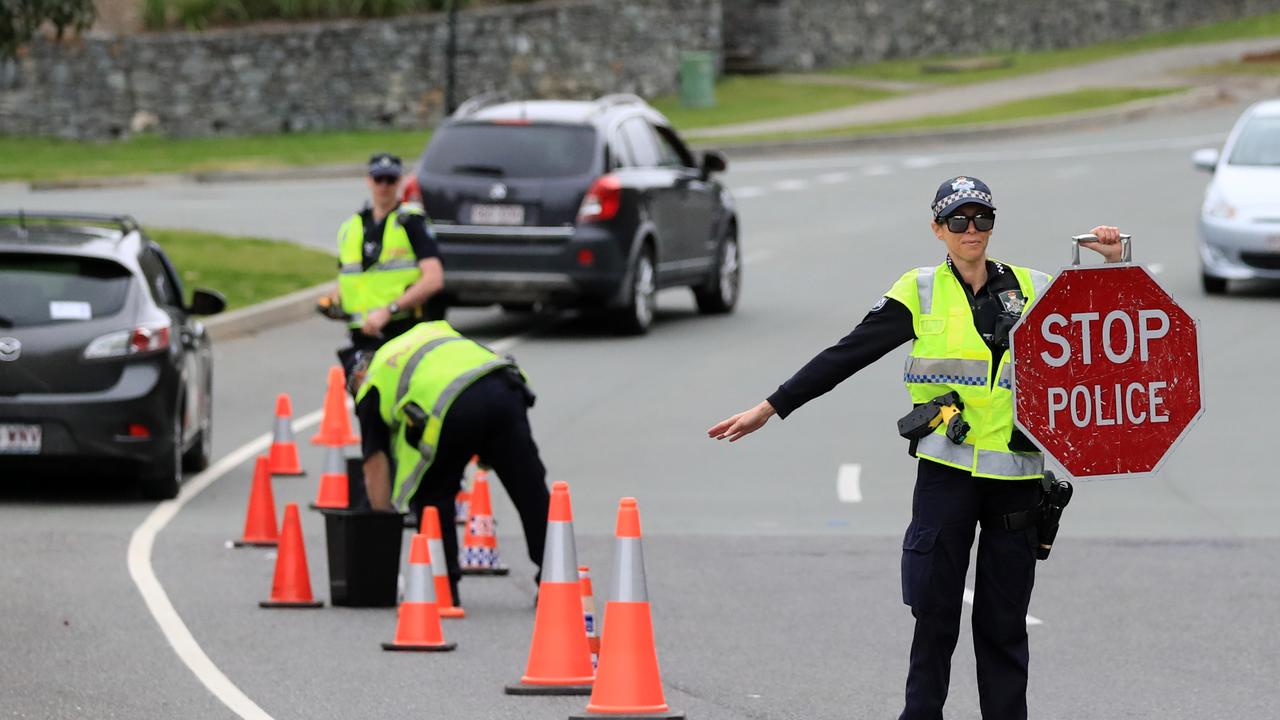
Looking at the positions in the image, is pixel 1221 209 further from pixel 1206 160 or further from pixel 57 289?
pixel 57 289

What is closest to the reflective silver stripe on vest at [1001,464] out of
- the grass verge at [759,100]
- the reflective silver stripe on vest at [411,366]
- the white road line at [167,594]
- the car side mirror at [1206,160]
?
the white road line at [167,594]

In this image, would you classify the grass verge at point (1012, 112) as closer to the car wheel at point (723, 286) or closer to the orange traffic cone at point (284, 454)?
the car wheel at point (723, 286)

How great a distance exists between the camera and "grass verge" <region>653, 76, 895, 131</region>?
146 ft

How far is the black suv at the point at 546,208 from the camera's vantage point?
19.7 metres

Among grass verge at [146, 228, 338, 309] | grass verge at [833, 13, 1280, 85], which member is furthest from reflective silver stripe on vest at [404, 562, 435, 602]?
grass verge at [833, 13, 1280, 85]

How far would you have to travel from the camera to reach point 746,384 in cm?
1761

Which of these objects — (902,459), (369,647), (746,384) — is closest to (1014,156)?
(746,384)

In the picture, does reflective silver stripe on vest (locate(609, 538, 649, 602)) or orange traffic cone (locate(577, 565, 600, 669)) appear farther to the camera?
orange traffic cone (locate(577, 565, 600, 669))

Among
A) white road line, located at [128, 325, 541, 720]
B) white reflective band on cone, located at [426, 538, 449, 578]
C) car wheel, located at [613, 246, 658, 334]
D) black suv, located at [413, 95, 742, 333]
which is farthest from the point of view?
car wheel, located at [613, 246, 658, 334]

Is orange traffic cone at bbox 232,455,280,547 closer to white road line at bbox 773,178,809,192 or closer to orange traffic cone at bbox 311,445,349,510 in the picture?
orange traffic cone at bbox 311,445,349,510

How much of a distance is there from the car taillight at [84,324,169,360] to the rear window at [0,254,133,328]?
0.19 m

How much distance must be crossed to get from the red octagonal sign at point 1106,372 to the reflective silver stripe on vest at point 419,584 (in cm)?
310

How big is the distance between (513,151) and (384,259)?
308 inches

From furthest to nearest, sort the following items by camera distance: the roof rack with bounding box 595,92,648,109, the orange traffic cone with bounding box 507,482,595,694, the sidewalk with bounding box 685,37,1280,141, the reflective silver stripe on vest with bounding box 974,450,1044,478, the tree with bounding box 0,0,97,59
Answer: the sidewalk with bounding box 685,37,1280,141 < the tree with bounding box 0,0,97,59 < the roof rack with bounding box 595,92,648,109 < the orange traffic cone with bounding box 507,482,595,694 < the reflective silver stripe on vest with bounding box 974,450,1044,478
